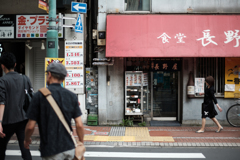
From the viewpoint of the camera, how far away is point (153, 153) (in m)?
6.56

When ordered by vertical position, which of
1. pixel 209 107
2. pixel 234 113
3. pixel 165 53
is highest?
pixel 165 53

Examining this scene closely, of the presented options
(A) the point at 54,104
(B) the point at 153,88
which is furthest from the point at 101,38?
(A) the point at 54,104

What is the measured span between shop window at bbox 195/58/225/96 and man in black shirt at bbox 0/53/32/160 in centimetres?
740

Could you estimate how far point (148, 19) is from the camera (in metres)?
9.39

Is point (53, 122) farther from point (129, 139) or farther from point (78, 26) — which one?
point (78, 26)

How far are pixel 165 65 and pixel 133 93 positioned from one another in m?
1.79

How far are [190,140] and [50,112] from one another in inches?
230

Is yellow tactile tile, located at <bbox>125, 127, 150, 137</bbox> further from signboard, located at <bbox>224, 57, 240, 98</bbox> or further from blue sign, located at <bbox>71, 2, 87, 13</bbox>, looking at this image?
blue sign, located at <bbox>71, 2, 87, 13</bbox>

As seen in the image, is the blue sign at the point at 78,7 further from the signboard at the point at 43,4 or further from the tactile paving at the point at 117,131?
the tactile paving at the point at 117,131

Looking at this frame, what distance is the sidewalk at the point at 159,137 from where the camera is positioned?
735 centimetres

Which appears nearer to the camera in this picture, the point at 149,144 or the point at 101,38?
the point at 149,144

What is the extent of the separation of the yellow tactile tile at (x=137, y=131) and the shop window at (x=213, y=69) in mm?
3153

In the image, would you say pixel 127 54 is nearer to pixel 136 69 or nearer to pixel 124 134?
pixel 136 69

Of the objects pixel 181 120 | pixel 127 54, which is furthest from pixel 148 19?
pixel 181 120
